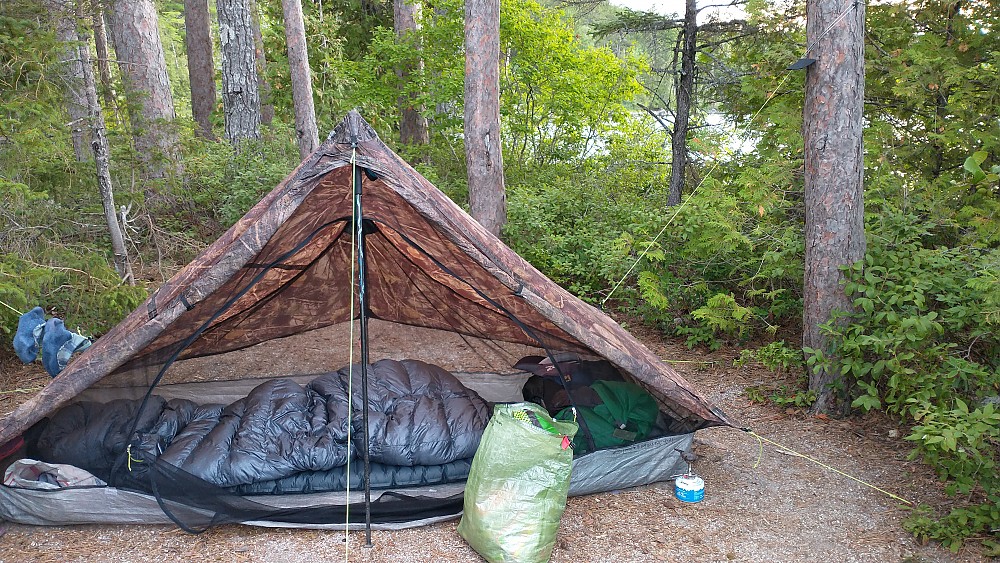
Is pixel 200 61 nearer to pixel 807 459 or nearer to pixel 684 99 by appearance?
pixel 684 99

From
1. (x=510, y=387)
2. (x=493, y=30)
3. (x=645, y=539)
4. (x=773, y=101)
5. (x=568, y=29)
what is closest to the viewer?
(x=645, y=539)

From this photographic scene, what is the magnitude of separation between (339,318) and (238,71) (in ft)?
18.7

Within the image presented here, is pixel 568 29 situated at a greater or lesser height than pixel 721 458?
greater

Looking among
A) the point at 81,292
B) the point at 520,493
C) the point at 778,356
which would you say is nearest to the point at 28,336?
the point at 81,292

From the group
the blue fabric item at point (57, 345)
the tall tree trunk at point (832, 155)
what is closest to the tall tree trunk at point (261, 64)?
the blue fabric item at point (57, 345)

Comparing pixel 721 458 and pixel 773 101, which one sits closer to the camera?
pixel 721 458

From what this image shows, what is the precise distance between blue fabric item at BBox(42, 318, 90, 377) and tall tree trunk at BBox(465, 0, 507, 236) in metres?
4.22

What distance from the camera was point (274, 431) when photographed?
12.2 feet

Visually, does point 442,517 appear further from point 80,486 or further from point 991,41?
point 991,41

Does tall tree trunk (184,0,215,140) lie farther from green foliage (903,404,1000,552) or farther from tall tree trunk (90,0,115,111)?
green foliage (903,404,1000,552)

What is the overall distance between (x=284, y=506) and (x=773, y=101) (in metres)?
5.09

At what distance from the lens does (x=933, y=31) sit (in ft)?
16.8

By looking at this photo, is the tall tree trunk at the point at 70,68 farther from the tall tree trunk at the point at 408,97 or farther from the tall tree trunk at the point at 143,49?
the tall tree trunk at the point at 408,97

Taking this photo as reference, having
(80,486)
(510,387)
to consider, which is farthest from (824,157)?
(80,486)
